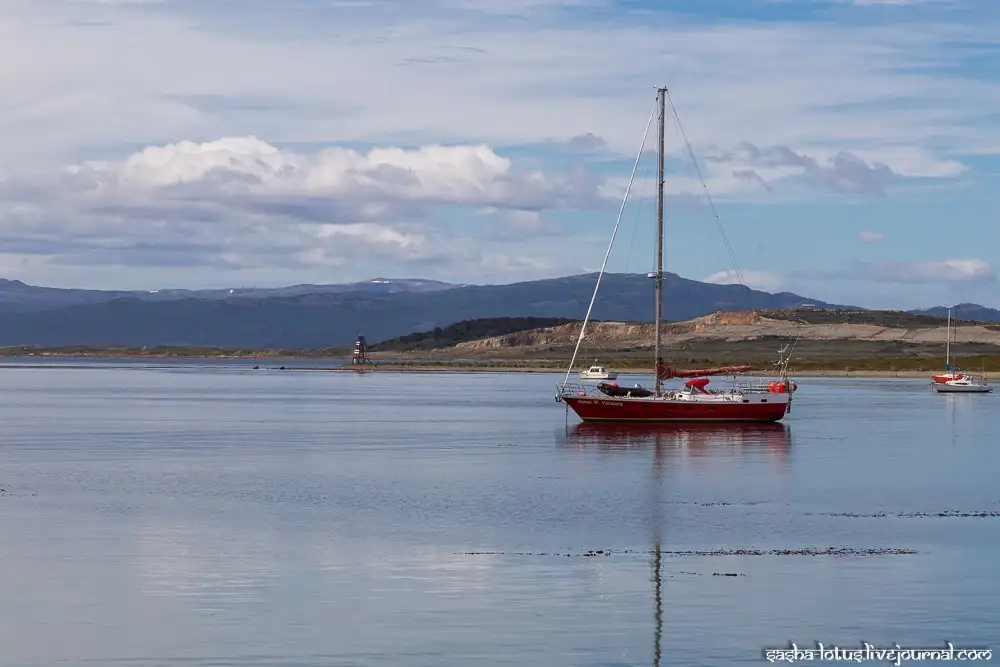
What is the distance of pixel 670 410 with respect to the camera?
6894 cm

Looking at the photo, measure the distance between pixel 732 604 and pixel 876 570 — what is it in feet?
14.2

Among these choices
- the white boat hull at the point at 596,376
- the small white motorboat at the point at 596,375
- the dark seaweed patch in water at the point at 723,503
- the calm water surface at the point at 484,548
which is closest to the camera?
the calm water surface at the point at 484,548

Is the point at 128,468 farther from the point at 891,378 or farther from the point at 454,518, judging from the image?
the point at 891,378

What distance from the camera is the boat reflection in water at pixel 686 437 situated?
58.0 meters

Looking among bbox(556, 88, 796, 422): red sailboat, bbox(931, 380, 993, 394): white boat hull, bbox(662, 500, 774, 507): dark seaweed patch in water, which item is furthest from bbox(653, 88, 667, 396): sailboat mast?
bbox(931, 380, 993, 394): white boat hull

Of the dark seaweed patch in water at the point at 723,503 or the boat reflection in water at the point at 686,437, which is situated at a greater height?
the dark seaweed patch in water at the point at 723,503

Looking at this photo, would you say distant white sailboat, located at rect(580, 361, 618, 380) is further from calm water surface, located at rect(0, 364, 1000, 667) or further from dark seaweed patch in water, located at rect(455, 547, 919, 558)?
dark seaweed patch in water, located at rect(455, 547, 919, 558)

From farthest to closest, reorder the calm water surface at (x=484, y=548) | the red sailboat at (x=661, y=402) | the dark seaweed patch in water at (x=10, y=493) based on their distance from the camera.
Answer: the red sailboat at (x=661, y=402)
the dark seaweed patch in water at (x=10, y=493)
the calm water surface at (x=484, y=548)

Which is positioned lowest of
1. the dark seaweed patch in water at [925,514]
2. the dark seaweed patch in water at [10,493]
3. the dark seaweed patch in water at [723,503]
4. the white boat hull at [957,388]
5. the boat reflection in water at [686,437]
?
the boat reflection in water at [686,437]

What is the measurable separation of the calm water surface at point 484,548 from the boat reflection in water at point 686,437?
47 centimetres

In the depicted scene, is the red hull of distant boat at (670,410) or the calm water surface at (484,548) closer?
the calm water surface at (484,548)

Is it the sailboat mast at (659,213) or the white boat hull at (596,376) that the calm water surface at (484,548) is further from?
the white boat hull at (596,376)

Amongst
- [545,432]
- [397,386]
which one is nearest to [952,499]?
[545,432]

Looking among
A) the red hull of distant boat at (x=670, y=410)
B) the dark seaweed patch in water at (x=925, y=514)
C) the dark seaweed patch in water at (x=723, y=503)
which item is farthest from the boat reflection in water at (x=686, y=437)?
the dark seaweed patch in water at (x=925, y=514)
